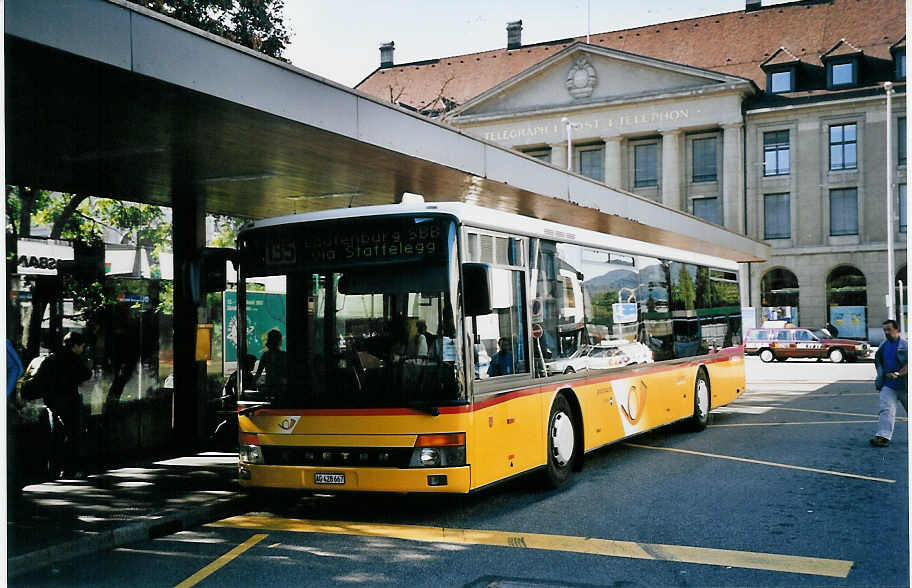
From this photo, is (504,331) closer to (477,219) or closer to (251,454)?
(477,219)

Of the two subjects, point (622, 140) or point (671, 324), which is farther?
point (622, 140)

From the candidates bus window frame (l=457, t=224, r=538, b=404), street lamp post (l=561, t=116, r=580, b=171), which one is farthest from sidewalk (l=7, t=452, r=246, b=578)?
street lamp post (l=561, t=116, r=580, b=171)

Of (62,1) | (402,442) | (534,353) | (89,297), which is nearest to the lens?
(62,1)

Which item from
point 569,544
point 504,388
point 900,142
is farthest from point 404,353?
point 900,142

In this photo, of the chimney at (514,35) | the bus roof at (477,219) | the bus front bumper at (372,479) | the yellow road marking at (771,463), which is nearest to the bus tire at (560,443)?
the bus roof at (477,219)

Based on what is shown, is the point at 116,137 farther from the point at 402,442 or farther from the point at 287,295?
the point at 402,442

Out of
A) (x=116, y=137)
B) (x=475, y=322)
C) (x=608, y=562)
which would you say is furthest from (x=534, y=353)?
(x=116, y=137)

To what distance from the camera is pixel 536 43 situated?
72375mm

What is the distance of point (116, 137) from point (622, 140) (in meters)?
54.2

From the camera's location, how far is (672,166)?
6009 centimetres

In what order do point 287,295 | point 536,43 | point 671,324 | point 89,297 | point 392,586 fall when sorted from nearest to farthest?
Result: point 392,586 → point 287,295 → point 89,297 → point 671,324 → point 536,43

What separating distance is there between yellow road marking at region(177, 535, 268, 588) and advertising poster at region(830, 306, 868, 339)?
→ 48.0 m

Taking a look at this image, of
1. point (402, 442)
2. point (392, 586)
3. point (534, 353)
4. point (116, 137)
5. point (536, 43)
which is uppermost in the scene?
point (536, 43)

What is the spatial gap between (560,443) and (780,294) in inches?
1951
